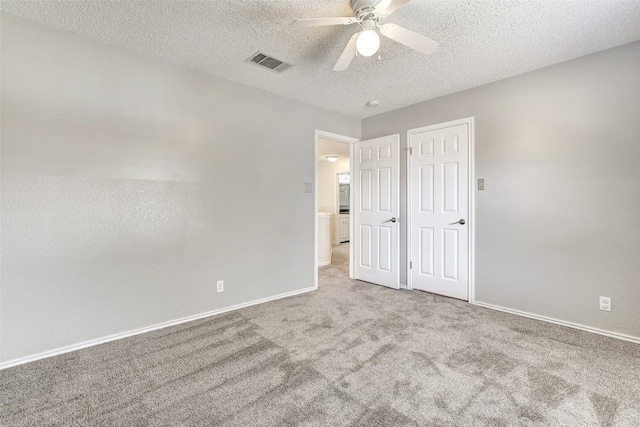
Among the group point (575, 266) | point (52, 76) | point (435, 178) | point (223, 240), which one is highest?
point (52, 76)

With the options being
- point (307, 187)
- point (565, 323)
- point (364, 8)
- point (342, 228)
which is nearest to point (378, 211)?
point (307, 187)

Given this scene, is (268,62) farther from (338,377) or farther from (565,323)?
(565,323)

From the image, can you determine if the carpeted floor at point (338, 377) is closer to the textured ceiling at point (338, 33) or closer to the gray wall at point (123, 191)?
the gray wall at point (123, 191)

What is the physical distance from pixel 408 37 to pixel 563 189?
213cm

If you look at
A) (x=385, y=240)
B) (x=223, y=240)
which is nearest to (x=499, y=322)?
(x=385, y=240)

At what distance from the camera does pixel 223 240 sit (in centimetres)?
310

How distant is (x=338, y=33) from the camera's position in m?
2.24

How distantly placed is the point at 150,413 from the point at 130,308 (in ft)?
3.94

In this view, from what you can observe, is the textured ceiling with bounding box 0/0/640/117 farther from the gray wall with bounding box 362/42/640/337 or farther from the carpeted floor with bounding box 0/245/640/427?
the carpeted floor with bounding box 0/245/640/427

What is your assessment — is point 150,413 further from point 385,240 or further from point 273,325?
point 385,240

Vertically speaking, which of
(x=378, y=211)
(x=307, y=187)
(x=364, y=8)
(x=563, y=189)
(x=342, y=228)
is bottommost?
(x=342, y=228)

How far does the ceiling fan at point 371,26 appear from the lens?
172 cm

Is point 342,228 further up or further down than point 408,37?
further down

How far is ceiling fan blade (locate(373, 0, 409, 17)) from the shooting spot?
1.60 m
